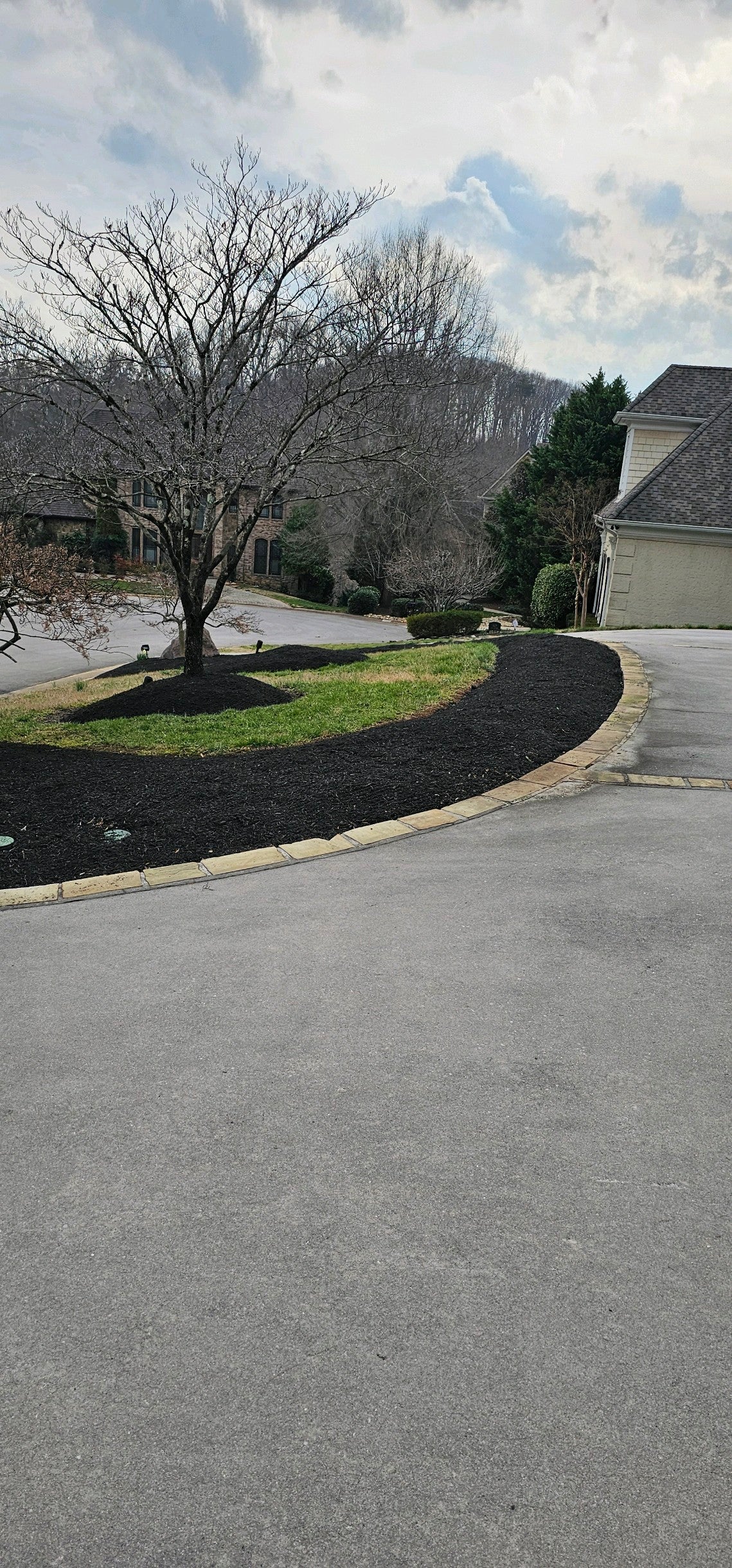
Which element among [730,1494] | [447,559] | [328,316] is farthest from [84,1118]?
[447,559]

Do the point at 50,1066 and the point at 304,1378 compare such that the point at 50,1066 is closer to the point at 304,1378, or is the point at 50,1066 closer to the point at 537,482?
the point at 304,1378

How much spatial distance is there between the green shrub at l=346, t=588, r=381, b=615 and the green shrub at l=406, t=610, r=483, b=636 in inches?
425

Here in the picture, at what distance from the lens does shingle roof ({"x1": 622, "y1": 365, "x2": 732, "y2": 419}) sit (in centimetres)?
2570

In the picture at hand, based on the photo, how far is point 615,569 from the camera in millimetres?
23312

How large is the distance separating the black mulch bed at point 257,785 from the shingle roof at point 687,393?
20950 mm

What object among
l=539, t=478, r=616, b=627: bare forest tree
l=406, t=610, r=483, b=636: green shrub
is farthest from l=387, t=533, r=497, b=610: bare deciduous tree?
l=406, t=610, r=483, b=636: green shrub

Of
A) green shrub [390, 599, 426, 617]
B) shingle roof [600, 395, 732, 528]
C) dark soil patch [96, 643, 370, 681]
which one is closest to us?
dark soil patch [96, 643, 370, 681]

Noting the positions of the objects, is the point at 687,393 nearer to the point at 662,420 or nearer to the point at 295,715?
the point at 662,420

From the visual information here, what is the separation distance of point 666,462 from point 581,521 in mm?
4605

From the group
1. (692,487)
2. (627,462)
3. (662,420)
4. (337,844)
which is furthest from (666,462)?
(337,844)

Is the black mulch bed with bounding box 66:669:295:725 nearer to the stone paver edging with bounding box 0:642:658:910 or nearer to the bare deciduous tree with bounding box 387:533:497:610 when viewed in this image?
the stone paver edging with bounding box 0:642:658:910

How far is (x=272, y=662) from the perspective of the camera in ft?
45.7

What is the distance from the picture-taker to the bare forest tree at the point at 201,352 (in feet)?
31.9

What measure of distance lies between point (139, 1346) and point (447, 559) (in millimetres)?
31224
